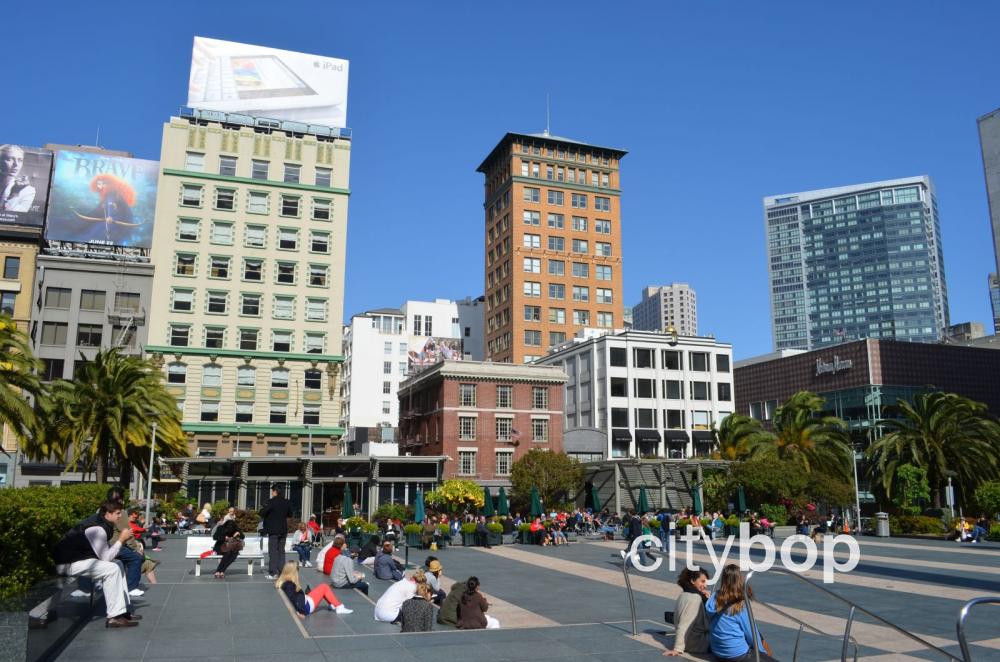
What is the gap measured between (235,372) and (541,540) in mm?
34015

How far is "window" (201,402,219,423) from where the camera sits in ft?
199

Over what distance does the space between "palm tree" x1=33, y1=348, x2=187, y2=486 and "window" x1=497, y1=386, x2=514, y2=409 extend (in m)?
33.0

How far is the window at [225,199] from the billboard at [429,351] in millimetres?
46060

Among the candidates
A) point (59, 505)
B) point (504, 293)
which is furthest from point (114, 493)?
point (504, 293)

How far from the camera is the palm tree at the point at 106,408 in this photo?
3850 cm

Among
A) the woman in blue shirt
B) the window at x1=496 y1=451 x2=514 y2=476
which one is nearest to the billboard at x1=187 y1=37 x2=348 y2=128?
the window at x1=496 y1=451 x2=514 y2=476

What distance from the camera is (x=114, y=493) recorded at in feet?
49.7

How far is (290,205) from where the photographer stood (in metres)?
66.1

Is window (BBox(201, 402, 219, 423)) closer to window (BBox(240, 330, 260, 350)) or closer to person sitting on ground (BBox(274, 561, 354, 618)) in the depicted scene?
window (BBox(240, 330, 260, 350))

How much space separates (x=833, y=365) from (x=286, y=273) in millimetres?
68698

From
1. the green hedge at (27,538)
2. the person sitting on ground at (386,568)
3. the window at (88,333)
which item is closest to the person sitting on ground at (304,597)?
the green hedge at (27,538)

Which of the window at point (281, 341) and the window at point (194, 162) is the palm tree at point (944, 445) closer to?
the window at point (281, 341)

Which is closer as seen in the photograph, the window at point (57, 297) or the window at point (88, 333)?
the window at point (57, 297)

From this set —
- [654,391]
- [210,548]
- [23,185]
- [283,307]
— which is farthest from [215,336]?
[654,391]
